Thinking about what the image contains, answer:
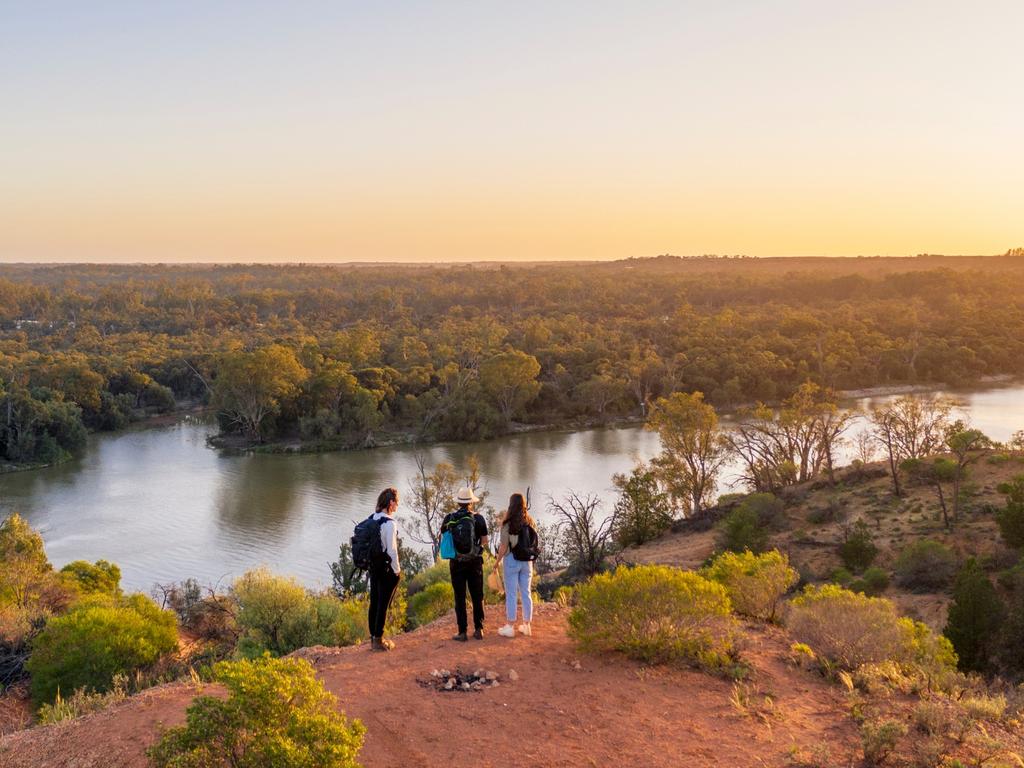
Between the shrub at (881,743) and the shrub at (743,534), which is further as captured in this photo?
the shrub at (743,534)

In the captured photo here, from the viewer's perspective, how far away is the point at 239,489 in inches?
1194

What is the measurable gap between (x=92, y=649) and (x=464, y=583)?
575 centimetres

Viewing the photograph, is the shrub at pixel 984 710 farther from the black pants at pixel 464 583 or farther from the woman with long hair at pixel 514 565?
the black pants at pixel 464 583

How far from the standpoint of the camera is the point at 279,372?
132ft

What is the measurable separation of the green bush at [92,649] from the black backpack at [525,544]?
5.61 meters

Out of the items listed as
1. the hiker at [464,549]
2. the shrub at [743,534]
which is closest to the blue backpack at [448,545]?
the hiker at [464,549]

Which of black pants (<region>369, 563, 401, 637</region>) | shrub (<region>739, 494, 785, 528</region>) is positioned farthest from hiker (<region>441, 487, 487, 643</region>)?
shrub (<region>739, 494, 785, 528</region>)

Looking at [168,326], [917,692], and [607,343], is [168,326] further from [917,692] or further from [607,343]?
[917,692]

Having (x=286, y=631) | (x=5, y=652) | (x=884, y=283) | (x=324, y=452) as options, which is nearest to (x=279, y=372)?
(x=324, y=452)

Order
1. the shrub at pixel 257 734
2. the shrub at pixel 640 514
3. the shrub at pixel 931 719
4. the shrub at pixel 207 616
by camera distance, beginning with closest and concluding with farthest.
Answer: the shrub at pixel 257 734 < the shrub at pixel 931 719 < the shrub at pixel 207 616 < the shrub at pixel 640 514

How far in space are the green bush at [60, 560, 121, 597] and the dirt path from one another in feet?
37.4

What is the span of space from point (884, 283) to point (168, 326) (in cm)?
7582

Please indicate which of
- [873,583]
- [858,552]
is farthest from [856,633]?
[858,552]

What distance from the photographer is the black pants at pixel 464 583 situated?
6098mm
